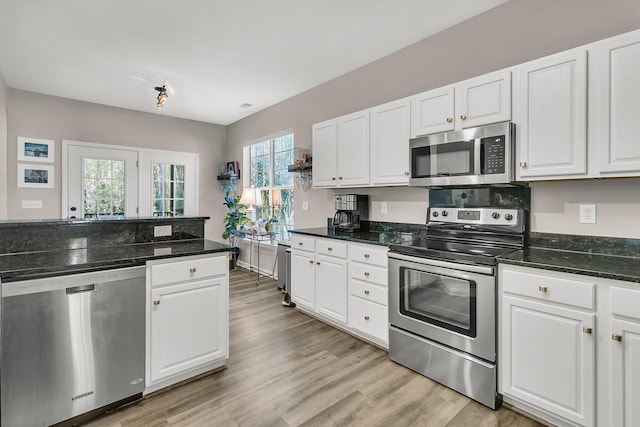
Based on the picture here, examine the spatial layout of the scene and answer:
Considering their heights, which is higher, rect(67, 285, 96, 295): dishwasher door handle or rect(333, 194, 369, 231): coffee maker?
rect(333, 194, 369, 231): coffee maker

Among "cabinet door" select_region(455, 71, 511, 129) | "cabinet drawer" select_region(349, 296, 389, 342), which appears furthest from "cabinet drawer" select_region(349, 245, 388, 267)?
"cabinet door" select_region(455, 71, 511, 129)

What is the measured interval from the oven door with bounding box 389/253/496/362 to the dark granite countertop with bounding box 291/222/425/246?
28cm

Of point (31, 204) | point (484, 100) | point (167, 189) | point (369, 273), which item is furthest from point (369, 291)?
point (31, 204)

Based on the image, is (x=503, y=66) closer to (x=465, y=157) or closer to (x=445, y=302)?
(x=465, y=157)

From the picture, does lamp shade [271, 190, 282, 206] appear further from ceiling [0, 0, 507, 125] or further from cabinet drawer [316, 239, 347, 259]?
cabinet drawer [316, 239, 347, 259]

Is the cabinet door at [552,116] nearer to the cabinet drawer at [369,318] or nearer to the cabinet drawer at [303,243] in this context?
the cabinet drawer at [369,318]

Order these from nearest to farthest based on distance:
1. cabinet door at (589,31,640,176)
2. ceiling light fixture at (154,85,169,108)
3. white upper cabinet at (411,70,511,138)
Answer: cabinet door at (589,31,640,176) < white upper cabinet at (411,70,511,138) < ceiling light fixture at (154,85,169,108)

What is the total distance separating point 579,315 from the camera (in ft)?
5.19

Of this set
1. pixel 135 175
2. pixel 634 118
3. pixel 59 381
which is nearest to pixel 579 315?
pixel 634 118

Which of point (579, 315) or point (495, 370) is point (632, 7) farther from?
point (495, 370)

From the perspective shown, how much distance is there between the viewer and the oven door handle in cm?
188

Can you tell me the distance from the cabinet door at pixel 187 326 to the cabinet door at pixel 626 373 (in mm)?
2231

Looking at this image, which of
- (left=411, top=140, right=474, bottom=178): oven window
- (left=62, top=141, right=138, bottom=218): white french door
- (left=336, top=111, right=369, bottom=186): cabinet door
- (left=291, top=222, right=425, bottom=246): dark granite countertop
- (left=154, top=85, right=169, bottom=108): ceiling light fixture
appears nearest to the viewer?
(left=411, top=140, right=474, bottom=178): oven window

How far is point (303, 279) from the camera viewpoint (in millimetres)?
3336
